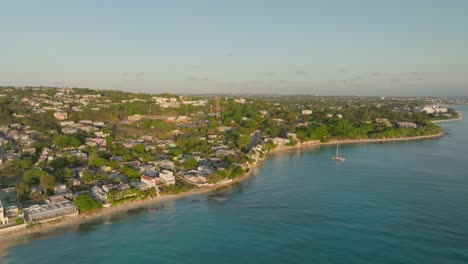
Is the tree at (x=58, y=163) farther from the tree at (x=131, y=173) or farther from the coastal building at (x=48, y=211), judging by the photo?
the coastal building at (x=48, y=211)

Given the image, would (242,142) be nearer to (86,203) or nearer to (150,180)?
(150,180)

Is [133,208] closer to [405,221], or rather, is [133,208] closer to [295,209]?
[295,209]

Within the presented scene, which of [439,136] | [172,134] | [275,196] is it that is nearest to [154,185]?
[275,196]

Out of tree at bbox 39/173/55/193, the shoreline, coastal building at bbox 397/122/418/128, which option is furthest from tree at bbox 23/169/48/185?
coastal building at bbox 397/122/418/128

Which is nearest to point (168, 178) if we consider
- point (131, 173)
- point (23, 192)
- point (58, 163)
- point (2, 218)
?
point (131, 173)

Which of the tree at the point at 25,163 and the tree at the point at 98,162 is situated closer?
the tree at the point at 25,163

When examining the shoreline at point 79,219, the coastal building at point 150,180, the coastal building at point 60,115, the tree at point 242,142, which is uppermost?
the coastal building at point 60,115

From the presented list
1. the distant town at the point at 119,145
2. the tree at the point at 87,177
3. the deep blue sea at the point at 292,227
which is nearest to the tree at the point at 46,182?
the distant town at the point at 119,145

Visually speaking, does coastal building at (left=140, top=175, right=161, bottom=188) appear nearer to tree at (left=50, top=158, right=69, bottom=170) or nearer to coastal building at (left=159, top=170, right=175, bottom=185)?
coastal building at (left=159, top=170, right=175, bottom=185)
